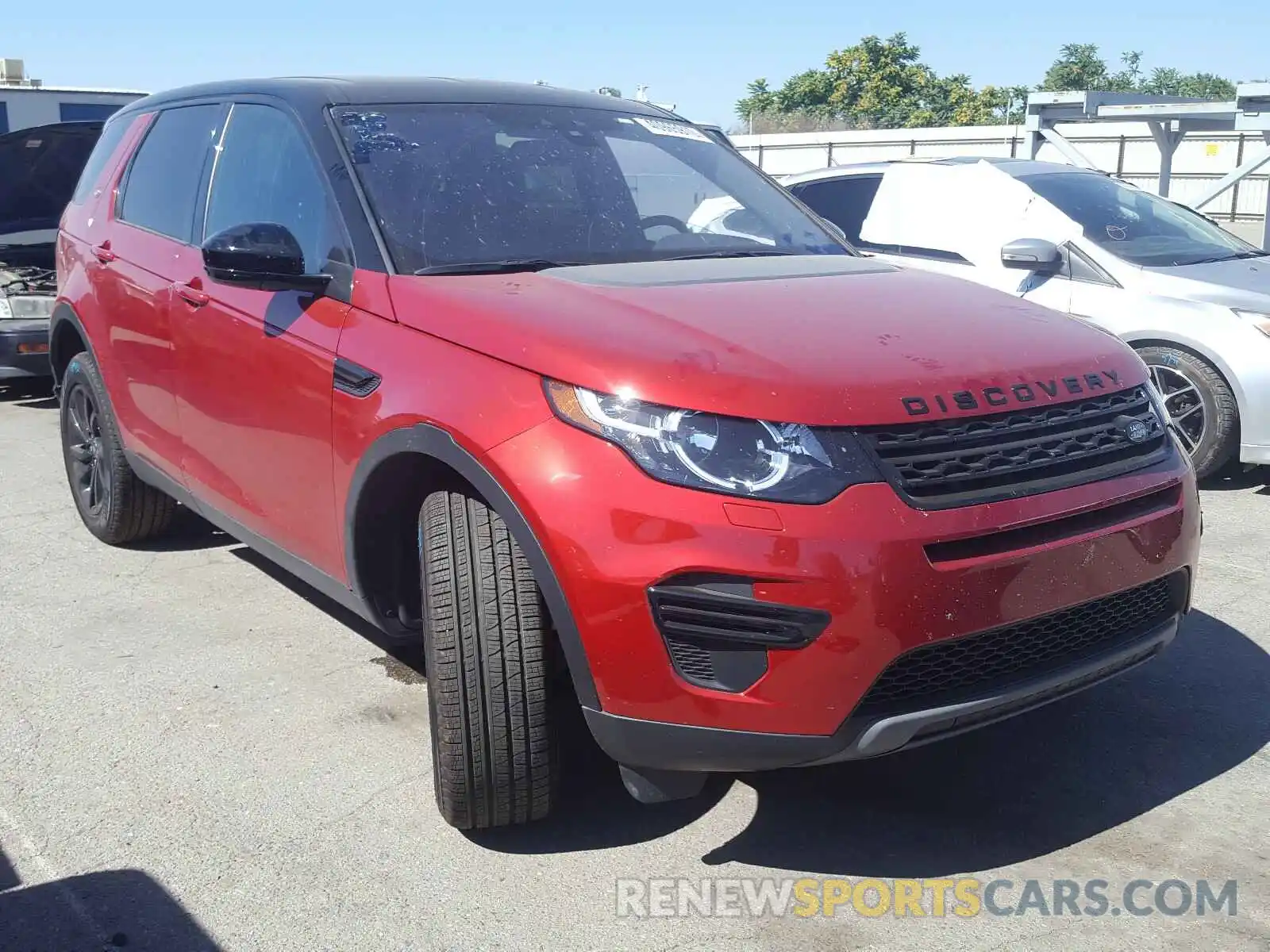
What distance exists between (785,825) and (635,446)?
111 centimetres

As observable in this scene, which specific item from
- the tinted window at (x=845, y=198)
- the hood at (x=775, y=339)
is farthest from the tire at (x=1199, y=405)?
the hood at (x=775, y=339)

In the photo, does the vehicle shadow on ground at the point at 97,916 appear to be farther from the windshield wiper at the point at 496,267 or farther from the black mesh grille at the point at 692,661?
the windshield wiper at the point at 496,267

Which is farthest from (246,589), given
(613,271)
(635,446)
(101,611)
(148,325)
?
(635,446)

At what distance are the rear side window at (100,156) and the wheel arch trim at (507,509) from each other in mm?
2866

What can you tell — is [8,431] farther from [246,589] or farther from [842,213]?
[842,213]

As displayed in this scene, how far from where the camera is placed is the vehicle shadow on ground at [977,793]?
2990 millimetres

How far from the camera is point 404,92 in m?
3.86

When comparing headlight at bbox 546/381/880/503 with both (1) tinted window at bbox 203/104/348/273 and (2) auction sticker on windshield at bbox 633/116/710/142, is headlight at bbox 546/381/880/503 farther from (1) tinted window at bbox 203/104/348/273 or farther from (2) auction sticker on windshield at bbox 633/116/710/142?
(2) auction sticker on windshield at bbox 633/116/710/142

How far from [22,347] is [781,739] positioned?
7155mm

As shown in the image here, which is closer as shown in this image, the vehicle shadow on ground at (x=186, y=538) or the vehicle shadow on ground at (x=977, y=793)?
the vehicle shadow on ground at (x=977, y=793)

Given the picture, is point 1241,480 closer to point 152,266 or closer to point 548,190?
point 548,190

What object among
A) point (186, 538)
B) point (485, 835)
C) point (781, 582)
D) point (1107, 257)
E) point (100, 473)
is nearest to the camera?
point (781, 582)

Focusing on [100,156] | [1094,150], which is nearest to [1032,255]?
[100,156]

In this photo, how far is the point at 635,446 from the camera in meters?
2.56
